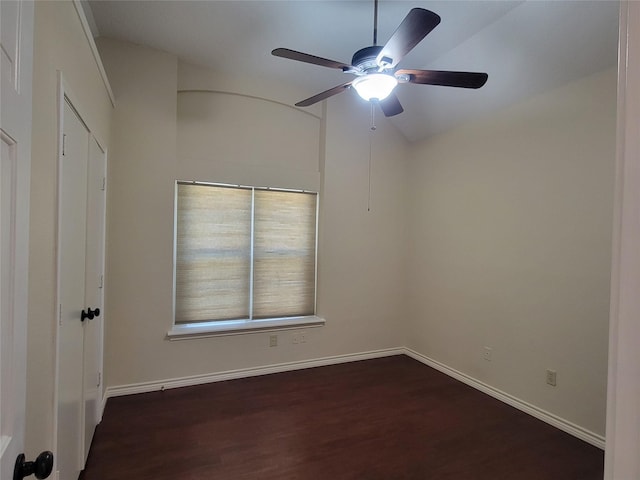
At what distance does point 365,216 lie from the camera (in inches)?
165

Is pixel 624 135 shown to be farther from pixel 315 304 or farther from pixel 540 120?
pixel 315 304

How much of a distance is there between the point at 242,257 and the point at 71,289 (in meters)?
1.95

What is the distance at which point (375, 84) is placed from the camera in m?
2.10

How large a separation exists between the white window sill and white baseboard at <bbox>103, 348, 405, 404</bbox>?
0.41m

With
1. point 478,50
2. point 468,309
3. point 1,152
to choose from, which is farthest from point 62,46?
point 468,309

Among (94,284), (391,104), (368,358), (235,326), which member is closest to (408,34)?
(391,104)

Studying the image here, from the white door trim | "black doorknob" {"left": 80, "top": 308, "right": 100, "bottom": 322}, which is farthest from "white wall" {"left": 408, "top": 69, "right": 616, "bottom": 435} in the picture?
"black doorknob" {"left": 80, "top": 308, "right": 100, "bottom": 322}

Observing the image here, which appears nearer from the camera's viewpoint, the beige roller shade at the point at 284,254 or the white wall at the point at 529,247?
the white wall at the point at 529,247

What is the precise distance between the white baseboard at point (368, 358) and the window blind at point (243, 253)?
56 cm

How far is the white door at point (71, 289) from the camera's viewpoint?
1.60m

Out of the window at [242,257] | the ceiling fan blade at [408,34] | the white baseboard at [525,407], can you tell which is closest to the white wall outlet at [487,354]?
the white baseboard at [525,407]

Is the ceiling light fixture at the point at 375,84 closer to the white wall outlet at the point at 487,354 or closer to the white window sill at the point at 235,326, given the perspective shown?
the white window sill at the point at 235,326

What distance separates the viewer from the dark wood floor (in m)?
2.20

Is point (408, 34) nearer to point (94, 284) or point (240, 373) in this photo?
point (94, 284)
